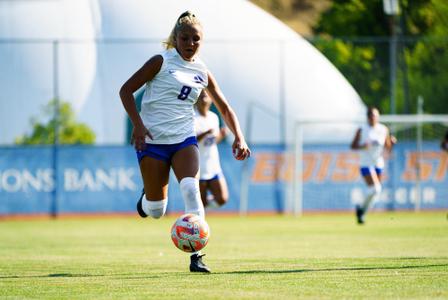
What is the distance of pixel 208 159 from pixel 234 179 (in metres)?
9.98

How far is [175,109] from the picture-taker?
10320mm

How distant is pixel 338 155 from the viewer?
93.9 feet

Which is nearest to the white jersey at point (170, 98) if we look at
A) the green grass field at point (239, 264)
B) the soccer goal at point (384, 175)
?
the green grass field at point (239, 264)

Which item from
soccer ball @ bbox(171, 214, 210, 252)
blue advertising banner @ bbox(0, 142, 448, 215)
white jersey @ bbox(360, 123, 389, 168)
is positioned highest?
soccer ball @ bbox(171, 214, 210, 252)

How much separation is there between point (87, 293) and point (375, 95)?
25.2 metres

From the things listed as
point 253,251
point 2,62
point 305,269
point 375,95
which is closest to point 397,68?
point 375,95

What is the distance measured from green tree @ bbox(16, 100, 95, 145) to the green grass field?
8421mm

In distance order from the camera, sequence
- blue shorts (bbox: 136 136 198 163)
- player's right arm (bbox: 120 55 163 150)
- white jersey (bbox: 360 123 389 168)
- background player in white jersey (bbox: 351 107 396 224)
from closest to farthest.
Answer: player's right arm (bbox: 120 55 163 150) → blue shorts (bbox: 136 136 198 163) → background player in white jersey (bbox: 351 107 396 224) → white jersey (bbox: 360 123 389 168)

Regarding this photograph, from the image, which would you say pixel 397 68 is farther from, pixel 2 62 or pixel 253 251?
pixel 253 251

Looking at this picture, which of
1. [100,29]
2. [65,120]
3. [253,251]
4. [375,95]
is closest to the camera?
[253,251]

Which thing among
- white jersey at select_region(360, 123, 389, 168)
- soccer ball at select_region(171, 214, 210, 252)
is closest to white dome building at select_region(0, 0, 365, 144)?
white jersey at select_region(360, 123, 389, 168)

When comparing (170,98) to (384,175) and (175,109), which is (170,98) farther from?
(384,175)

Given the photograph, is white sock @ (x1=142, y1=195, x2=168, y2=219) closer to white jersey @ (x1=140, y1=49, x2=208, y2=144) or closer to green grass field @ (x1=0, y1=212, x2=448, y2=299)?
green grass field @ (x1=0, y1=212, x2=448, y2=299)

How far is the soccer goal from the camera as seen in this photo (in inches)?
1122
